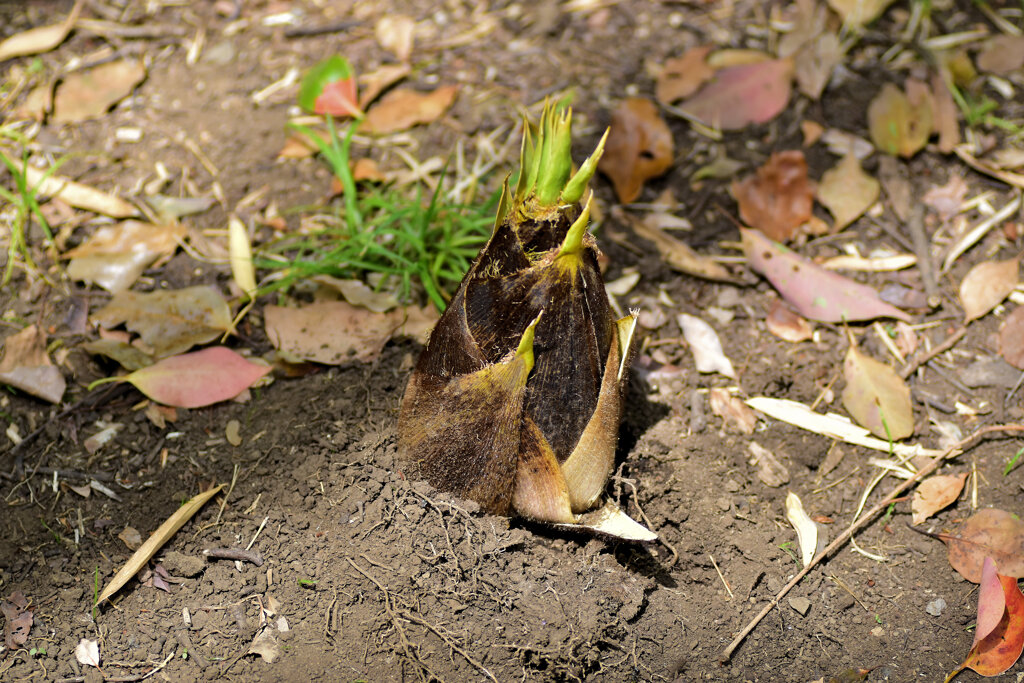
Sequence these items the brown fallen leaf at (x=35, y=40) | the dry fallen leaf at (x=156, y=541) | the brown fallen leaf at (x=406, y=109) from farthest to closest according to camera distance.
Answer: the brown fallen leaf at (x=35, y=40), the brown fallen leaf at (x=406, y=109), the dry fallen leaf at (x=156, y=541)

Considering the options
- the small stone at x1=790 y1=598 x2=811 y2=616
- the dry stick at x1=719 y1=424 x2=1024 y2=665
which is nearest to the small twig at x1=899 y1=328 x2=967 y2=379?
the dry stick at x1=719 y1=424 x2=1024 y2=665

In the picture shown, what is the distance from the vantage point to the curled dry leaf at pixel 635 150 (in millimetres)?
2848

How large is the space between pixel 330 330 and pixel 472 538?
84 centimetres

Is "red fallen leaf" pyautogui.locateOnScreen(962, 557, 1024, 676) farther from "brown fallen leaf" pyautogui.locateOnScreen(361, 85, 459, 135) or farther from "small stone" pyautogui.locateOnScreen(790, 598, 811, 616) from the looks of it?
"brown fallen leaf" pyautogui.locateOnScreen(361, 85, 459, 135)

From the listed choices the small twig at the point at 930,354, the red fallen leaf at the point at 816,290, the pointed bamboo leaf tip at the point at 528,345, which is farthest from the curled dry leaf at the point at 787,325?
the pointed bamboo leaf tip at the point at 528,345

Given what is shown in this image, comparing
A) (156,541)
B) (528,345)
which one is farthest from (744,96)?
(156,541)

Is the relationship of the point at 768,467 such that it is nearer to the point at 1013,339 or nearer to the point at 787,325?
the point at 787,325

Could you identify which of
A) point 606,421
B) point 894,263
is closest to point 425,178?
point 606,421

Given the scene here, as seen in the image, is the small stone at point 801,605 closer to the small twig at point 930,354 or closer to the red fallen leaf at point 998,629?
the red fallen leaf at point 998,629

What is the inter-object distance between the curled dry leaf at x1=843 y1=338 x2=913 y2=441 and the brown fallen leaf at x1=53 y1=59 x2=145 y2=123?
9.39ft

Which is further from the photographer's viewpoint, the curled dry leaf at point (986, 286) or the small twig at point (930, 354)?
the curled dry leaf at point (986, 286)

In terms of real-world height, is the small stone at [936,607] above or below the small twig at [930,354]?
below

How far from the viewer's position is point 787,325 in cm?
249

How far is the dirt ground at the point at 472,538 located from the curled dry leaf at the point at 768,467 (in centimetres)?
2
